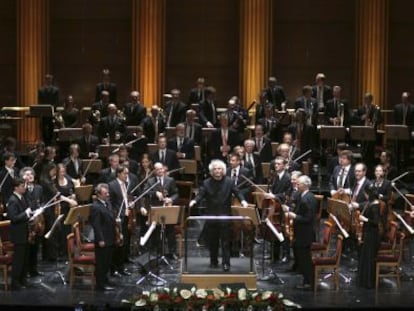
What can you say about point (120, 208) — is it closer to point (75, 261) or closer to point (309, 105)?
point (75, 261)

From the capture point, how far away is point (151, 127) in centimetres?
1596

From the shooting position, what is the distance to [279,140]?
16031mm

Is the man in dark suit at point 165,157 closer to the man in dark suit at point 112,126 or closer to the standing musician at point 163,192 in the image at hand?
the standing musician at point 163,192

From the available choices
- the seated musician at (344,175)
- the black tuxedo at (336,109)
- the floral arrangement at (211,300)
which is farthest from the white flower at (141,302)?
the black tuxedo at (336,109)

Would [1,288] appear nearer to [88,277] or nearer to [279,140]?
[88,277]

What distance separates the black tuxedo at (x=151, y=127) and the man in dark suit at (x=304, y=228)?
4.78 metres

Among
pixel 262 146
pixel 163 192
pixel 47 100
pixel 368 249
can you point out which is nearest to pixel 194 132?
pixel 262 146

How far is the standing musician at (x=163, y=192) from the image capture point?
12.6m

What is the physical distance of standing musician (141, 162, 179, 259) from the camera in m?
12.6

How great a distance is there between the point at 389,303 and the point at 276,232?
5.23ft

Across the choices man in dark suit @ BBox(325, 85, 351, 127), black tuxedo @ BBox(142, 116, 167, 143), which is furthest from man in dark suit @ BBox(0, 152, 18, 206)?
man in dark suit @ BBox(325, 85, 351, 127)

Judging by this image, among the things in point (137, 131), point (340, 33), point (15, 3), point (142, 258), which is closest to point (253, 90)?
point (340, 33)

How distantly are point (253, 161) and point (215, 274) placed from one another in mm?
3329

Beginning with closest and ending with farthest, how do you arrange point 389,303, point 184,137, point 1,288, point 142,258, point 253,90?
point 389,303 → point 1,288 → point 142,258 → point 184,137 → point 253,90
